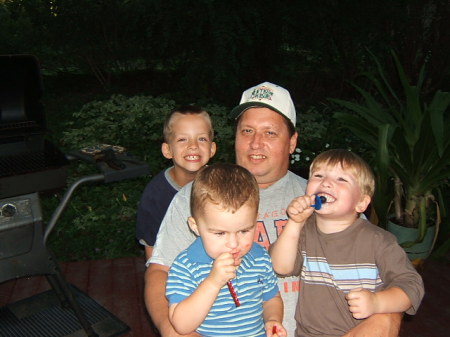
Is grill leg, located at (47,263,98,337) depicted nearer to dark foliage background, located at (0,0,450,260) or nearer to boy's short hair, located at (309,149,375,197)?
dark foliage background, located at (0,0,450,260)

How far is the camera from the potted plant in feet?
11.1

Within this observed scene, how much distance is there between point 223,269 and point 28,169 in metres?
1.45

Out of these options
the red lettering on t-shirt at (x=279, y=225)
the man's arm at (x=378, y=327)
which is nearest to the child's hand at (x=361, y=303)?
the man's arm at (x=378, y=327)

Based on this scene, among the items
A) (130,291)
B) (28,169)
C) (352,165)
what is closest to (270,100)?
(352,165)

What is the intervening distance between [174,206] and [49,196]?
397cm

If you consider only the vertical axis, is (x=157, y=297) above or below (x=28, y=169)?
below

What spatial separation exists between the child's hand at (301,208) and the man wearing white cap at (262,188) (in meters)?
0.31

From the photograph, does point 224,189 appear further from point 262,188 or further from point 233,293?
point 262,188

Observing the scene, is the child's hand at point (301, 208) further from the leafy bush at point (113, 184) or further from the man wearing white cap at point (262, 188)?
the leafy bush at point (113, 184)

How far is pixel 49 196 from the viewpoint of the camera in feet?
18.2

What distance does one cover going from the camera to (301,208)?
1.75 meters

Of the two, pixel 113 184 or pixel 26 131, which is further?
pixel 113 184

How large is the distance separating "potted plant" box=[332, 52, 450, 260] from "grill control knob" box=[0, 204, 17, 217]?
92.1 inches

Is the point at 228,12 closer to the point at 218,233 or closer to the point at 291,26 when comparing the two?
the point at 291,26
